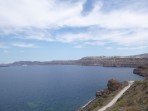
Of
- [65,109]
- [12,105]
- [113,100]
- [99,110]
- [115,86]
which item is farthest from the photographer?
[12,105]

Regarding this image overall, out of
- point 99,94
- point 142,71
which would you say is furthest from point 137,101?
point 142,71

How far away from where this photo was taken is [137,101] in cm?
4416

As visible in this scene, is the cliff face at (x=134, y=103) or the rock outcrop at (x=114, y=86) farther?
the rock outcrop at (x=114, y=86)

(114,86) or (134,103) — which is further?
(114,86)

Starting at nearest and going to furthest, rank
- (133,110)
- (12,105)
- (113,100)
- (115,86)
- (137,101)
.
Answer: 1. (133,110)
2. (137,101)
3. (113,100)
4. (115,86)
5. (12,105)

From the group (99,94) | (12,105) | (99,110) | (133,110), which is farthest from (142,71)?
(133,110)

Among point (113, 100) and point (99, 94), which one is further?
point (99, 94)

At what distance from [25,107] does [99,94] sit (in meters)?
23.5

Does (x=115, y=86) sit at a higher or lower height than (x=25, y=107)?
higher

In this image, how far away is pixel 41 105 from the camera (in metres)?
82.6

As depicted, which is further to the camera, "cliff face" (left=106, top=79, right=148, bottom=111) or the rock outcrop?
the rock outcrop

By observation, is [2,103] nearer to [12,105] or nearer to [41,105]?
[12,105]

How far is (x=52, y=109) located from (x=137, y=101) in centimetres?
3683

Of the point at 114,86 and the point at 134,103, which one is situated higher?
the point at 114,86
